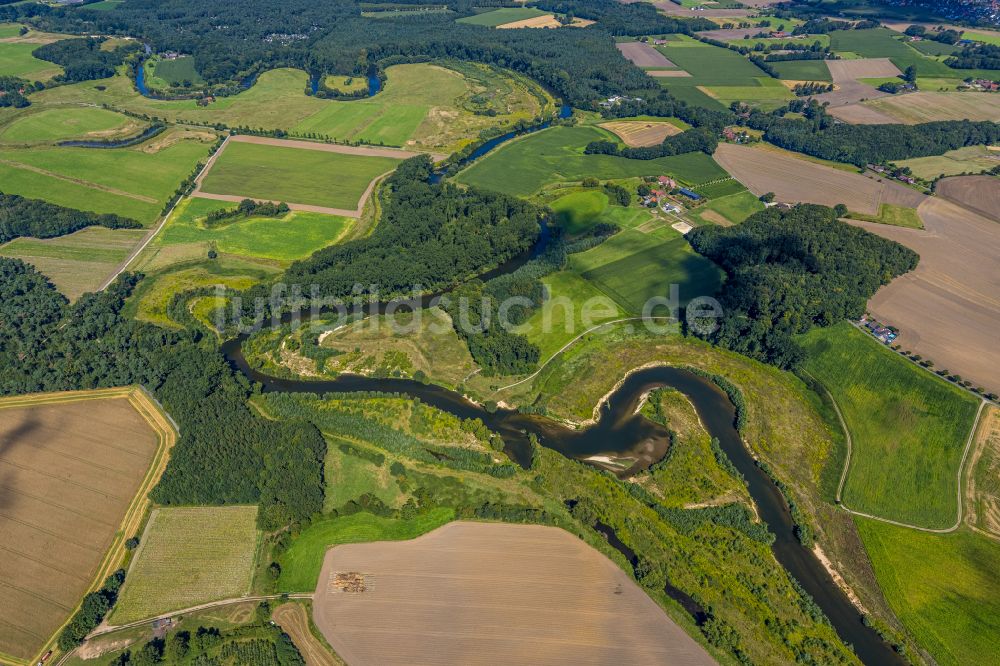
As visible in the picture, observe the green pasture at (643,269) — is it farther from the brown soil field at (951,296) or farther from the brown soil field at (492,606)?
the brown soil field at (492,606)

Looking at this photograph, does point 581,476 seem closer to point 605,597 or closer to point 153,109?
point 605,597

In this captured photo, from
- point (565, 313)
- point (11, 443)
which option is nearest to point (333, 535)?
point (11, 443)

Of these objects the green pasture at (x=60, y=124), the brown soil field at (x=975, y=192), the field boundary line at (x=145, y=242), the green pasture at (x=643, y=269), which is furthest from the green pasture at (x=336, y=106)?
the brown soil field at (x=975, y=192)

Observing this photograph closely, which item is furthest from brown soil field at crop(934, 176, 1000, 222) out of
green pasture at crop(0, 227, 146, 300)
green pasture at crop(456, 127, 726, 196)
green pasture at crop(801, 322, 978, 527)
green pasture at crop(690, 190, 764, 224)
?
green pasture at crop(0, 227, 146, 300)

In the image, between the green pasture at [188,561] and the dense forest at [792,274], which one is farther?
the dense forest at [792,274]

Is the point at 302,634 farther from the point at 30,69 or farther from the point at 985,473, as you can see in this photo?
the point at 30,69
